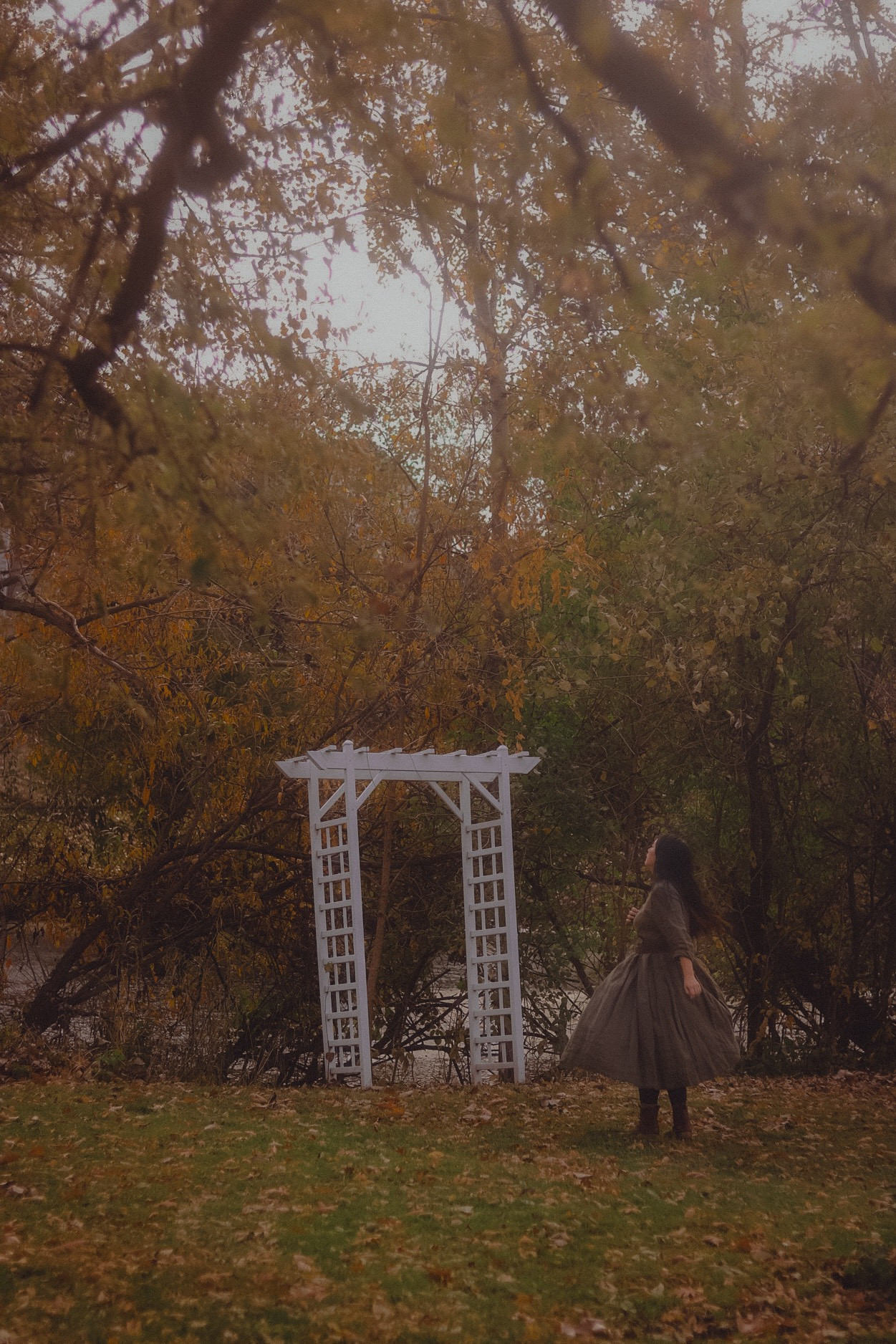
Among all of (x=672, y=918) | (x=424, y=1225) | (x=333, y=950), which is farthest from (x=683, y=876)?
(x=333, y=950)

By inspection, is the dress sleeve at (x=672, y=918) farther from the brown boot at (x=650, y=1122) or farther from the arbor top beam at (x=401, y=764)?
the arbor top beam at (x=401, y=764)

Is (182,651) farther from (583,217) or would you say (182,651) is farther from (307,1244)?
(583,217)

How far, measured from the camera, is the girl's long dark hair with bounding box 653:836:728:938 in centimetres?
673

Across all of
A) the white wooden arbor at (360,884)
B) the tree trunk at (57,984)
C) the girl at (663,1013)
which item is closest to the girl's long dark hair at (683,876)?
the girl at (663,1013)

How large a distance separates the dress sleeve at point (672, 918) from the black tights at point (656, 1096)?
732mm

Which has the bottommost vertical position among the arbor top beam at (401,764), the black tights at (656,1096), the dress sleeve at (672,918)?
the black tights at (656,1096)


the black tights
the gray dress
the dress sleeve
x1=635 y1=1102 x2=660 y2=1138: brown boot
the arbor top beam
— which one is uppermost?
the arbor top beam

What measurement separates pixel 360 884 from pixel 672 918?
3.78 m

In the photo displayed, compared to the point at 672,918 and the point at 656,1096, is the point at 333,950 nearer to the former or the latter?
the point at 656,1096

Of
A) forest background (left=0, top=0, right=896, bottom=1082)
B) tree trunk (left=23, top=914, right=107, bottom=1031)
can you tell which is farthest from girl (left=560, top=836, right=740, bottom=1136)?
tree trunk (left=23, top=914, right=107, bottom=1031)

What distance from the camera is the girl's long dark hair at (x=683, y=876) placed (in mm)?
6727

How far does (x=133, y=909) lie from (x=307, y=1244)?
769 centimetres

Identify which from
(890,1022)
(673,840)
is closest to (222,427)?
(673,840)

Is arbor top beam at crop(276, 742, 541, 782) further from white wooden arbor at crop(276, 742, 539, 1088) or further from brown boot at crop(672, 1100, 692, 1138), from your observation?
brown boot at crop(672, 1100, 692, 1138)
